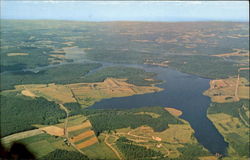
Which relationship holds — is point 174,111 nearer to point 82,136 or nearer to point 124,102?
point 124,102

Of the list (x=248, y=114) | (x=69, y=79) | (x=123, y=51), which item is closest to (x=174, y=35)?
(x=123, y=51)

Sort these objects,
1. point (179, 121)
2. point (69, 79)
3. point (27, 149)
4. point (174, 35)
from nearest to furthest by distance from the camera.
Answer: point (27, 149) → point (179, 121) → point (69, 79) → point (174, 35)

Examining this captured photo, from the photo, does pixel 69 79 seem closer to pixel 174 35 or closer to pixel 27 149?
pixel 27 149

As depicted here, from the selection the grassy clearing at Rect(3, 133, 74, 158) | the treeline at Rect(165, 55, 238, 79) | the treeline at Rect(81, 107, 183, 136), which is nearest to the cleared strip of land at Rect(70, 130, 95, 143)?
the treeline at Rect(81, 107, 183, 136)

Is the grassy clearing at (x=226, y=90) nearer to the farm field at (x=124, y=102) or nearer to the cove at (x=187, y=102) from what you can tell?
the farm field at (x=124, y=102)

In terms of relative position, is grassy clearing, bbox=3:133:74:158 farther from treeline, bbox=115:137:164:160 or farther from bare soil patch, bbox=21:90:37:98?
bare soil patch, bbox=21:90:37:98

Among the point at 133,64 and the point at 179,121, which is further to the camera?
the point at 133,64
